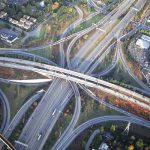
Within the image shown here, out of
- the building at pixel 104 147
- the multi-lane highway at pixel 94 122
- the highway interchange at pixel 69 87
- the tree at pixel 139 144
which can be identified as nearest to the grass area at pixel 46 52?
the highway interchange at pixel 69 87

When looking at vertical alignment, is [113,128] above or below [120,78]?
below

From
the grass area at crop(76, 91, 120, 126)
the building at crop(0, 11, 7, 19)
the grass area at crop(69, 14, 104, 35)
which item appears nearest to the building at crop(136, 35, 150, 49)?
the grass area at crop(69, 14, 104, 35)

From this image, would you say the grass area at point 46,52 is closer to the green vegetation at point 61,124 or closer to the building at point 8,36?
the building at point 8,36

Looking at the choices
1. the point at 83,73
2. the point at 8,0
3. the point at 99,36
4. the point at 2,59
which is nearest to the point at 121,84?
the point at 83,73

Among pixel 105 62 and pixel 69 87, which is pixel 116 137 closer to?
pixel 69 87

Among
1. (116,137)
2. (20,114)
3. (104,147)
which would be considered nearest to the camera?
(104,147)

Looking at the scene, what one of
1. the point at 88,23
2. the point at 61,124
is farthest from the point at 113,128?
the point at 88,23

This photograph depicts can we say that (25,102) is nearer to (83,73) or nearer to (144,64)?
(83,73)
